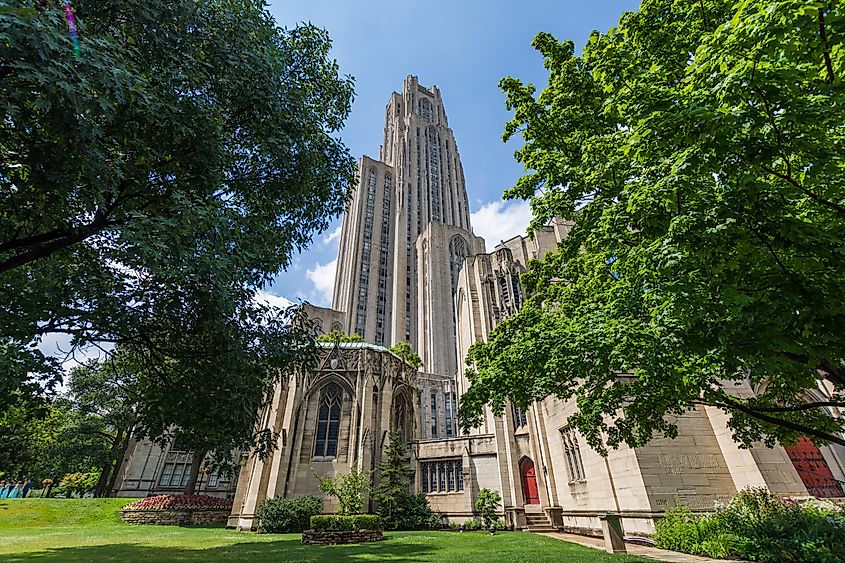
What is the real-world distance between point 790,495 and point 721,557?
4622mm

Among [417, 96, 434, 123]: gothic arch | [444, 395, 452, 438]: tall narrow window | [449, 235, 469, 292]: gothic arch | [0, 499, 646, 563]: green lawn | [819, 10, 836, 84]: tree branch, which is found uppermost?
[417, 96, 434, 123]: gothic arch

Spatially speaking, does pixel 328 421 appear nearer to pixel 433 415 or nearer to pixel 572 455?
pixel 572 455

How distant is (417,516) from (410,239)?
214ft

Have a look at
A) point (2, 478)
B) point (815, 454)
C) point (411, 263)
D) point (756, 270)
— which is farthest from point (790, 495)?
point (411, 263)

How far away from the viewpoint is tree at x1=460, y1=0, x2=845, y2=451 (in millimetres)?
4770

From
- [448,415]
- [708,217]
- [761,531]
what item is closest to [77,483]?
[448,415]

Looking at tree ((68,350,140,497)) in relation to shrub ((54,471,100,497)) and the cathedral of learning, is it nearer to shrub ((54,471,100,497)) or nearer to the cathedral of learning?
the cathedral of learning

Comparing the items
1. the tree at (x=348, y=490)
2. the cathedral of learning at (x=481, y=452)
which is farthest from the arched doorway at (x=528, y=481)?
the tree at (x=348, y=490)

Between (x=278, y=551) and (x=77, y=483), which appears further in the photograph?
(x=77, y=483)

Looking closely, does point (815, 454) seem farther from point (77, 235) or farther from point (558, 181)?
point (77, 235)

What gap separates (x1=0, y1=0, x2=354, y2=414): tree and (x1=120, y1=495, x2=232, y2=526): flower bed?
1025 inches

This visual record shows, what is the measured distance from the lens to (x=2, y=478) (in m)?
38.8

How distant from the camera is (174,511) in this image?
28.1m

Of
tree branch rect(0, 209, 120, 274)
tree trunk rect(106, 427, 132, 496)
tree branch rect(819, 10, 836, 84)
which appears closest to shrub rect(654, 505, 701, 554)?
tree branch rect(819, 10, 836, 84)
